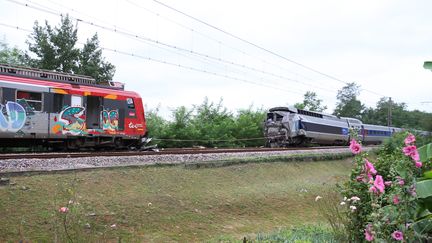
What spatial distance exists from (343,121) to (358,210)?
30472mm

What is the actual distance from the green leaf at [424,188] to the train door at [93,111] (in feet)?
46.9

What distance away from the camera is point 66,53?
3155cm

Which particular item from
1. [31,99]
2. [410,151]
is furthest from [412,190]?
[31,99]

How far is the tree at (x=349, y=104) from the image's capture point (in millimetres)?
65312

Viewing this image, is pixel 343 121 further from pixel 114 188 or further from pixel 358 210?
pixel 358 210

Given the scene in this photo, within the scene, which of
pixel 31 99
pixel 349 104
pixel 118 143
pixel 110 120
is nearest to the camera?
pixel 31 99

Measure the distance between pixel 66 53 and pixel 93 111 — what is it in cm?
1739

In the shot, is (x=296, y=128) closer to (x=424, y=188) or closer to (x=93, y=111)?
(x=93, y=111)

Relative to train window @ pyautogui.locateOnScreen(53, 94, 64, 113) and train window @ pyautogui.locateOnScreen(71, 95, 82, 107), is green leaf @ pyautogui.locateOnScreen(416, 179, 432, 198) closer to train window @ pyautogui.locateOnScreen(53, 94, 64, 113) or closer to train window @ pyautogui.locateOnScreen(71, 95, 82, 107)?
train window @ pyautogui.locateOnScreen(53, 94, 64, 113)

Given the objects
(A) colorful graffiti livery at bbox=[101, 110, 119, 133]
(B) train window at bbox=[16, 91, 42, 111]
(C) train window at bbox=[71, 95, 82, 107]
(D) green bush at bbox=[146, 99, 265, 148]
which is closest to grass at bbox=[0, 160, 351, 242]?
(B) train window at bbox=[16, 91, 42, 111]

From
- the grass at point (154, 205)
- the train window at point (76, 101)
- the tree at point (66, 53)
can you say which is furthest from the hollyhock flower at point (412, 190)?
the tree at point (66, 53)

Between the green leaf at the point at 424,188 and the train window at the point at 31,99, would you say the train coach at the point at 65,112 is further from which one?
the green leaf at the point at 424,188

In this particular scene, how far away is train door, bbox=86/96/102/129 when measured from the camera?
1620 cm

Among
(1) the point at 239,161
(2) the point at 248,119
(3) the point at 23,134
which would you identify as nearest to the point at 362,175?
(1) the point at 239,161
